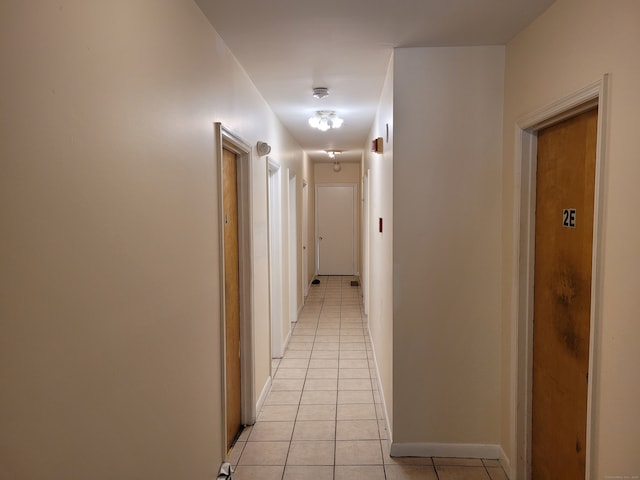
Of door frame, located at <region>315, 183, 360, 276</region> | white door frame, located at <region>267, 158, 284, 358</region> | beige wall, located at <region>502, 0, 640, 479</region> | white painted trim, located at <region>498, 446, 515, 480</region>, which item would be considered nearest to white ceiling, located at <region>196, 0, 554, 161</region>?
beige wall, located at <region>502, 0, 640, 479</region>

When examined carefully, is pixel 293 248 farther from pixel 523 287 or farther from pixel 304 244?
pixel 523 287

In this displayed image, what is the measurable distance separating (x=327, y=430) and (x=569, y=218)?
2.11 metres

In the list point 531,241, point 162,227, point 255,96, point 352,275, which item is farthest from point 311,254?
point 162,227

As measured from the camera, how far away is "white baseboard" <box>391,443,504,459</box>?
8.87ft

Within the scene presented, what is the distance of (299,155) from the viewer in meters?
6.64

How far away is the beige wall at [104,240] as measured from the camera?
0.88 metres

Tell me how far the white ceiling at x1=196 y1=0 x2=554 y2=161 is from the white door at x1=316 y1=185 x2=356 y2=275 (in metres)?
6.06

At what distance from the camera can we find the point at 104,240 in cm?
118

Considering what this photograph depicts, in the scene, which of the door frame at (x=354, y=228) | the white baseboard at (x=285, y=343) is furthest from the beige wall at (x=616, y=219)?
the door frame at (x=354, y=228)

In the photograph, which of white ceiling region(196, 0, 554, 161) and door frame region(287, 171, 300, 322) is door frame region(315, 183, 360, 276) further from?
white ceiling region(196, 0, 554, 161)

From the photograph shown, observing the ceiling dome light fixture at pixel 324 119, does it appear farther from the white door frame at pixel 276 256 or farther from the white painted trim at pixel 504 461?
the white painted trim at pixel 504 461

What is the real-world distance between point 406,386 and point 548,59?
6.29 ft

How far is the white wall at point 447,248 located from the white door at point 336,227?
686cm

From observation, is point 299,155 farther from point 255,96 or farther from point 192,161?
point 192,161
